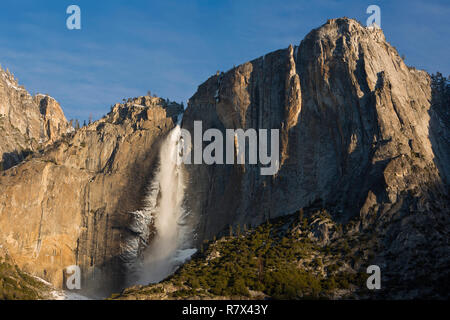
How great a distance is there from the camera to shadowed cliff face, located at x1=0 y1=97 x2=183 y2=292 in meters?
94.2

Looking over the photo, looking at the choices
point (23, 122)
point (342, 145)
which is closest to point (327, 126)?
point (342, 145)

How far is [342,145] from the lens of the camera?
84625 millimetres

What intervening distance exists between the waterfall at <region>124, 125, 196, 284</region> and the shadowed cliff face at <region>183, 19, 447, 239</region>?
2.88m

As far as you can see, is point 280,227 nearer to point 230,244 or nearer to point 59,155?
point 230,244

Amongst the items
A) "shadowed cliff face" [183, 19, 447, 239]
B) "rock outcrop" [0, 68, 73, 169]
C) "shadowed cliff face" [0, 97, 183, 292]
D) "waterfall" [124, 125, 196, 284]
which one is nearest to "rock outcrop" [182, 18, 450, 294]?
"shadowed cliff face" [183, 19, 447, 239]

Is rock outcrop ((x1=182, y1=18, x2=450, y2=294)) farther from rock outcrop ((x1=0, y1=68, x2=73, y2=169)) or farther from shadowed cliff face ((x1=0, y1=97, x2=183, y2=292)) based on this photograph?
rock outcrop ((x1=0, y1=68, x2=73, y2=169))

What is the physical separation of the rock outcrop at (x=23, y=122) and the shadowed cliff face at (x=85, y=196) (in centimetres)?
614

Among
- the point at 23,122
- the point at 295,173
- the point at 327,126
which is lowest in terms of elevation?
the point at 295,173

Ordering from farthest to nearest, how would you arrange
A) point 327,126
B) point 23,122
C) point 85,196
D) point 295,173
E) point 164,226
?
point 23,122, point 85,196, point 164,226, point 327,126, point 295,173

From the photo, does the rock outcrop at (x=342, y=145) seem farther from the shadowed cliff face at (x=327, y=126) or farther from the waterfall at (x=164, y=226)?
the waterfall at (x=164, y=226)

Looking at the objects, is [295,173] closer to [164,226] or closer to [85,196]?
[164,226]

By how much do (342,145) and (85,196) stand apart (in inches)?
1686

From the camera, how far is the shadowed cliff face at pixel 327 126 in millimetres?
77688

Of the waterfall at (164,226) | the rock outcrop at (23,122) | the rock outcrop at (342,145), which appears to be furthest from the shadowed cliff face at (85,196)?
the rock outcrop at (342,145)
